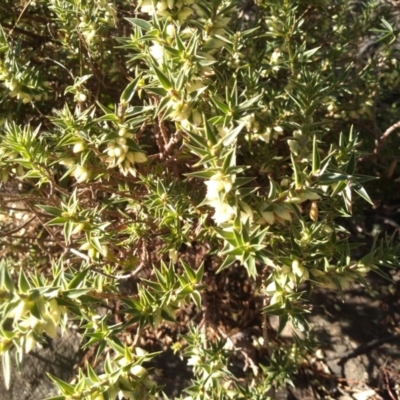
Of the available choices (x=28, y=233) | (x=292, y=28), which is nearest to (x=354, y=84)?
(x=292, y=28)

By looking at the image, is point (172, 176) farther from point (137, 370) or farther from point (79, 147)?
point (137, 370)

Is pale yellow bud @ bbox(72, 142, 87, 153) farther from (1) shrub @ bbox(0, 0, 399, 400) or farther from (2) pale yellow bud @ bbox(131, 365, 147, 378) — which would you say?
(2) pale yellow bud @ bbox(131, 365, 147, 378)

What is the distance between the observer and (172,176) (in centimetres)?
207

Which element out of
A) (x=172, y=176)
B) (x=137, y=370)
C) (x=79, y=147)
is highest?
(x=79, y=147)

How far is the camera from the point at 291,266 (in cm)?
152

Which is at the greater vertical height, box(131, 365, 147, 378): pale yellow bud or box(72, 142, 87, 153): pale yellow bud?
box(72, 142, 87, 153): pale yellow bud

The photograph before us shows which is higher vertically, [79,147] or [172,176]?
[79,147]

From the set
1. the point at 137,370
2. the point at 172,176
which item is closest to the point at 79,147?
the point at 172,176

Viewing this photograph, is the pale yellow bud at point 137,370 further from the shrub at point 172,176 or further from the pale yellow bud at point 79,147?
the pale yellow bud at point 79,147

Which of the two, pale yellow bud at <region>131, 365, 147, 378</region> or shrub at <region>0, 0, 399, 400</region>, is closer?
shrub at <region>0, 0, 399, 400</region>

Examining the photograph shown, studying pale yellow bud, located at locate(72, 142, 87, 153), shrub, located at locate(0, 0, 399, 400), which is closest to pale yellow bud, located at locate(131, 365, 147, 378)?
shrub, located at locate(0, 0, 399, 400)

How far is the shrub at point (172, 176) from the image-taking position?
1.33 meters

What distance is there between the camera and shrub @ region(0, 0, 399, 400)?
4.36ft

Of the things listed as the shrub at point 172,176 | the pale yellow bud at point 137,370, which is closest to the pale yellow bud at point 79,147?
the shrub at point 172,176
